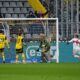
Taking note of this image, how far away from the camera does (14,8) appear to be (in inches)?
1097

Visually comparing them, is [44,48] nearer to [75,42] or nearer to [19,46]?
[19,46]

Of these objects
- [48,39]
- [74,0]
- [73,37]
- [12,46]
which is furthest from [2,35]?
[74,0]

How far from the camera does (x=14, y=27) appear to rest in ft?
62.7

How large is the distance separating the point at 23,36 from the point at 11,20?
3.12ft

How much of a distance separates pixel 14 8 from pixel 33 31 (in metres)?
8.91

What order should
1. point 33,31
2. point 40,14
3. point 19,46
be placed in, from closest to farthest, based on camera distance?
1. point 19,46
2. point 33,31
3. point 40,14

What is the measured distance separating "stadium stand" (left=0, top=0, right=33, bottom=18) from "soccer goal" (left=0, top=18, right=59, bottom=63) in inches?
309

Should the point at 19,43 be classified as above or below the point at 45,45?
above

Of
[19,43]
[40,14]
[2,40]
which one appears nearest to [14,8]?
[40,14]

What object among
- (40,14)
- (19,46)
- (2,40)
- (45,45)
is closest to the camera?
(2,40)

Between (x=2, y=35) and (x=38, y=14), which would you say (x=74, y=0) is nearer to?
(x=38, y=14)

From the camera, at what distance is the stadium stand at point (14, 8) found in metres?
27.3

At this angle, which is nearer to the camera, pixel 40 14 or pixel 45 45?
pixel 45 45

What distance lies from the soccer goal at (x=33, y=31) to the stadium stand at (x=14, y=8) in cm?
785
